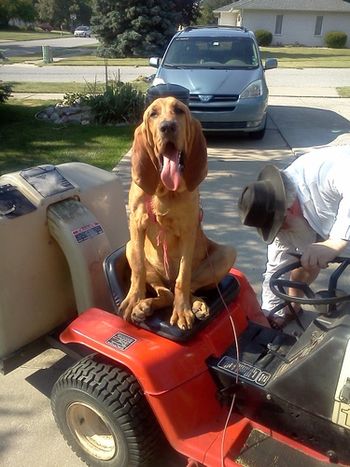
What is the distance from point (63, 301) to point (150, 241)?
720 millimetres

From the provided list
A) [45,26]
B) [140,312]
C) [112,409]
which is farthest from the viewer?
[45,26]

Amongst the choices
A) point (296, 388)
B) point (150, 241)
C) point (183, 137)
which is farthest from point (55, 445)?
point (183, 137)

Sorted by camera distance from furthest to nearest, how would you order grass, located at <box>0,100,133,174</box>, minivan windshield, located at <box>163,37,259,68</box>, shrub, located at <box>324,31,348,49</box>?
shrub, located at <box>324,31,348,49</box>, minivan windshield, located at <box>163,37,259,68</box>, grass, located at <box>0,100,133,174</box>

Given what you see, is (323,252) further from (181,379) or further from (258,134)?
(258,134)

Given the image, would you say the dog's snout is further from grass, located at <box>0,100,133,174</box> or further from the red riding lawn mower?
grass, located at <box>0,100,133,174</box>

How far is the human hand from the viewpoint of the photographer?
2006 millimetres

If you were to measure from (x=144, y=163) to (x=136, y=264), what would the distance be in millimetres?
487

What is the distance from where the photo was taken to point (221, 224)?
187 inches

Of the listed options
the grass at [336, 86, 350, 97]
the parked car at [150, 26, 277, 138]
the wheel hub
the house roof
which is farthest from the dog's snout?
the house roof

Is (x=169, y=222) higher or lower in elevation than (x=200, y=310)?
higher

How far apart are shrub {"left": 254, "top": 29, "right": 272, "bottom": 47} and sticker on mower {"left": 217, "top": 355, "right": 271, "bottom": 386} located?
37.8 m

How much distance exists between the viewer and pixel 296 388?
185 centimetres

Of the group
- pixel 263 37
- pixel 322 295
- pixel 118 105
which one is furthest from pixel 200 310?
pixel 263 37

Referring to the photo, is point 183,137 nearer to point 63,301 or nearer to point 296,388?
point 296,388
